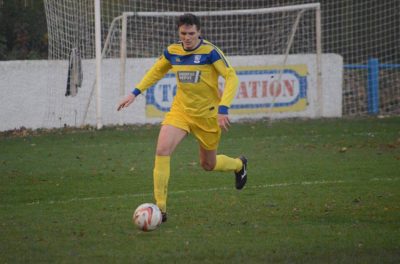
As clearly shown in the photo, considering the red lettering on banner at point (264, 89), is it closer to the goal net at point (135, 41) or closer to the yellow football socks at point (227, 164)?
the goal net at point (135, 41)

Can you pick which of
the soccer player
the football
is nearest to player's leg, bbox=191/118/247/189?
the soccer player

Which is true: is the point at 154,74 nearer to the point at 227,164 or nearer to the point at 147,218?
the point at 227,164

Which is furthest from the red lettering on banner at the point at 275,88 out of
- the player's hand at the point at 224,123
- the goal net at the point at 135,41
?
the player's hand at the point at 224,123

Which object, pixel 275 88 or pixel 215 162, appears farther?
pixel 275 88

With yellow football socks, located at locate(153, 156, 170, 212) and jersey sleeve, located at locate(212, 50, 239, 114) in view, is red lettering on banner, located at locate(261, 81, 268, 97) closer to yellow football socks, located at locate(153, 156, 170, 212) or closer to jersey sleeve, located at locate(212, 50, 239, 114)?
jersey sleeve, located at locate(212, 50, 239, 114)

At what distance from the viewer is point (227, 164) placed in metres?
9.73

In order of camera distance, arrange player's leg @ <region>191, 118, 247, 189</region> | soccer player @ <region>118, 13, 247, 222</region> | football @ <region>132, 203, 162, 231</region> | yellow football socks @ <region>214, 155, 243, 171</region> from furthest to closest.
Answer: yellow football socks @ <region>214, 155, 243, 171</region>, player's leg @ <region>191, 118, 247, 189</region>, soccer player @ <region>118, 13, 247, 222</region>, football @ <region>132, 203, 162, 231</region>

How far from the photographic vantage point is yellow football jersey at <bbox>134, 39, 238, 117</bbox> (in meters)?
8.87

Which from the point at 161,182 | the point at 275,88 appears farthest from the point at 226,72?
the point at 275,88

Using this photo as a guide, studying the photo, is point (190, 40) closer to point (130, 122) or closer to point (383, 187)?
point (383, 187)

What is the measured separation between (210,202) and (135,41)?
11611 mm

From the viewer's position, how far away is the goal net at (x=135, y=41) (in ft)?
61.8

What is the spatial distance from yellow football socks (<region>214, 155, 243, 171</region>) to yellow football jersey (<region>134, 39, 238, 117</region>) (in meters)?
0.77

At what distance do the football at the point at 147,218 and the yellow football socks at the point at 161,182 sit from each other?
415 millimetres
